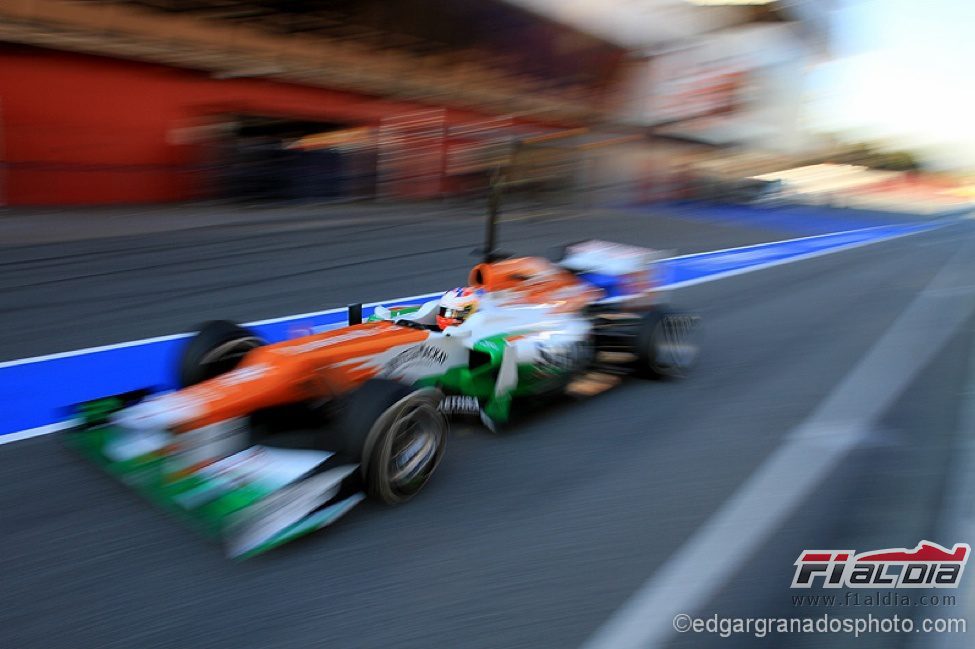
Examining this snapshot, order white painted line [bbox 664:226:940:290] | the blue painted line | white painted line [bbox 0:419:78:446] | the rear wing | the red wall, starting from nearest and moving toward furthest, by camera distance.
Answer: white painted line [bbox 0:419:78:446], the blue painted line, the rear wing, white painted line [bbox 664:226:940:290], the red wall

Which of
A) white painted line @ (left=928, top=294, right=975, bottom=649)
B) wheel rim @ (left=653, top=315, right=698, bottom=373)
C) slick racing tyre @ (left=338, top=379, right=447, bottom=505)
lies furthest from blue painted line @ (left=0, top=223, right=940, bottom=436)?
white painted line @ (left=928, top=294, right=975, bottom=649)

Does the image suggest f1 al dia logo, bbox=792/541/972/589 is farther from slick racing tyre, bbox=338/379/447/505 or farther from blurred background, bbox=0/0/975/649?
slick racing tyre, bbox=338/379/447/505

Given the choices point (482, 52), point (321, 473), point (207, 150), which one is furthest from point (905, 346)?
point (482, 52)

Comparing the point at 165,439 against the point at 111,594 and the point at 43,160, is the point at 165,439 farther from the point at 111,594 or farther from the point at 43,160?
the point at 43,160

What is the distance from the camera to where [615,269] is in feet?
17.5

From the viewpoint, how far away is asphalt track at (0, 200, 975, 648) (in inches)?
93.9

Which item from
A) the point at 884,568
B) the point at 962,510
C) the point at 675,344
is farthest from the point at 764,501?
the point at 675,344

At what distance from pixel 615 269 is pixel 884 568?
292 centimetres

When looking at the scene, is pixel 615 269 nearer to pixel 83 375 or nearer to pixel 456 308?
pixel 456 308

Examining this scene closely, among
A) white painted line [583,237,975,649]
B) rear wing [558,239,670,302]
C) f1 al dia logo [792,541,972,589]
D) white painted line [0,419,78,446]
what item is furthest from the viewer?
rear wing [558,239,670,302]

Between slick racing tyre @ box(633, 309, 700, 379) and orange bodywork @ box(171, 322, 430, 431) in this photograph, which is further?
slick racing tyre @ box(633, 309, 700, 379)

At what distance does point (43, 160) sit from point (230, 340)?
991 cm

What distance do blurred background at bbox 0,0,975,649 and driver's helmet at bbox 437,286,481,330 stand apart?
74cm

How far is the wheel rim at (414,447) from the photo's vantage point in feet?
9.95
